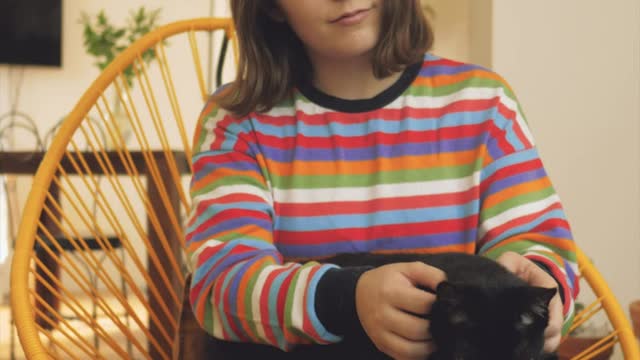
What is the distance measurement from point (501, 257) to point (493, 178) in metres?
0.13

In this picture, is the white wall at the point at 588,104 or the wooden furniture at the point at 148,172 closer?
the white wall at the point at 588,104

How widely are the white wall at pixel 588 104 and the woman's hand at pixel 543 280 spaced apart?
951mm

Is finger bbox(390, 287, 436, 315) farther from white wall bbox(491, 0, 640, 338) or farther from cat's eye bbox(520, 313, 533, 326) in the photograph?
white wall bbox(491, 0, 640, 338)

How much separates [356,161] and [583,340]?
34.9 inches

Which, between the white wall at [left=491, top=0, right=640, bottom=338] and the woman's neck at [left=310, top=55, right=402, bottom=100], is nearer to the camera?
the woman's neck at [left=310, top=55, right=402, bottom=100]

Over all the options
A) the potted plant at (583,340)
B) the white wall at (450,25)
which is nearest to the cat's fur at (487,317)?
the potted plant at (583,340)

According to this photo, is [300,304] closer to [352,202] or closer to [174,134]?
[352,202]

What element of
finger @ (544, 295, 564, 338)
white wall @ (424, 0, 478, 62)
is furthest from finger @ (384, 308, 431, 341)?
white wall @ (424, 0, 478, 62)

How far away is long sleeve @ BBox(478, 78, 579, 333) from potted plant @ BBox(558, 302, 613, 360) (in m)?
0.69

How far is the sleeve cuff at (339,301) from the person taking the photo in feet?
2.09

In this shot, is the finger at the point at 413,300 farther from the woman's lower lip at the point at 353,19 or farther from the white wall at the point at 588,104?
the white wall at the point at 588,104

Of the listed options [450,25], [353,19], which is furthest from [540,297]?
[450,25]

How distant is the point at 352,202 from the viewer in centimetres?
83

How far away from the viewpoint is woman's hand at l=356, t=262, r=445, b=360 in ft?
1.95
